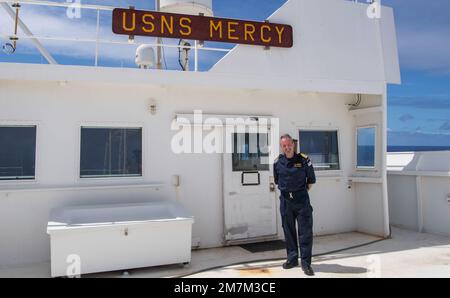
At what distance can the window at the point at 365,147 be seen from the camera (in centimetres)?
704

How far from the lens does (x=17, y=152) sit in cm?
539

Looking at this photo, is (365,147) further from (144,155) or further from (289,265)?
(144,155)

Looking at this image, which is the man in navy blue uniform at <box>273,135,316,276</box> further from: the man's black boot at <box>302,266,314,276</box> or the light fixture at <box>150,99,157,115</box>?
the light fixture at <box>150,99,157,115</box>

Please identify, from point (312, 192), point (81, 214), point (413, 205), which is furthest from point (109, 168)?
point (413, 205)

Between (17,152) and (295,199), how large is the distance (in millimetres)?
4002

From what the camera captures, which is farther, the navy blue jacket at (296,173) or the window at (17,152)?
the window at (17,152)

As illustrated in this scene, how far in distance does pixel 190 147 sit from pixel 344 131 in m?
3.17

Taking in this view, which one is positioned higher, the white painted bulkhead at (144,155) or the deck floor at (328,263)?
the white painted bulkhead at (144,155)

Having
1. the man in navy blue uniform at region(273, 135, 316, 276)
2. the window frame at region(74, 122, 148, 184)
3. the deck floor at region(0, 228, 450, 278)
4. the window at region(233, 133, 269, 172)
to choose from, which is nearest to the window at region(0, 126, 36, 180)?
the window frame at region(74, 122, 148, 184)

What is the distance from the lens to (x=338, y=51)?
674cm

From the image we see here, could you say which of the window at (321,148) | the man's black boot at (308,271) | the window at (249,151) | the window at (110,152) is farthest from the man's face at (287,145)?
the window at (110,152)

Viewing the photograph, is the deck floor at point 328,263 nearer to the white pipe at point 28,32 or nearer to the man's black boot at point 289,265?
the man's black boot at point 289,265

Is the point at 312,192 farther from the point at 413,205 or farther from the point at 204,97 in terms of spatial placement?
the point at 204,97
